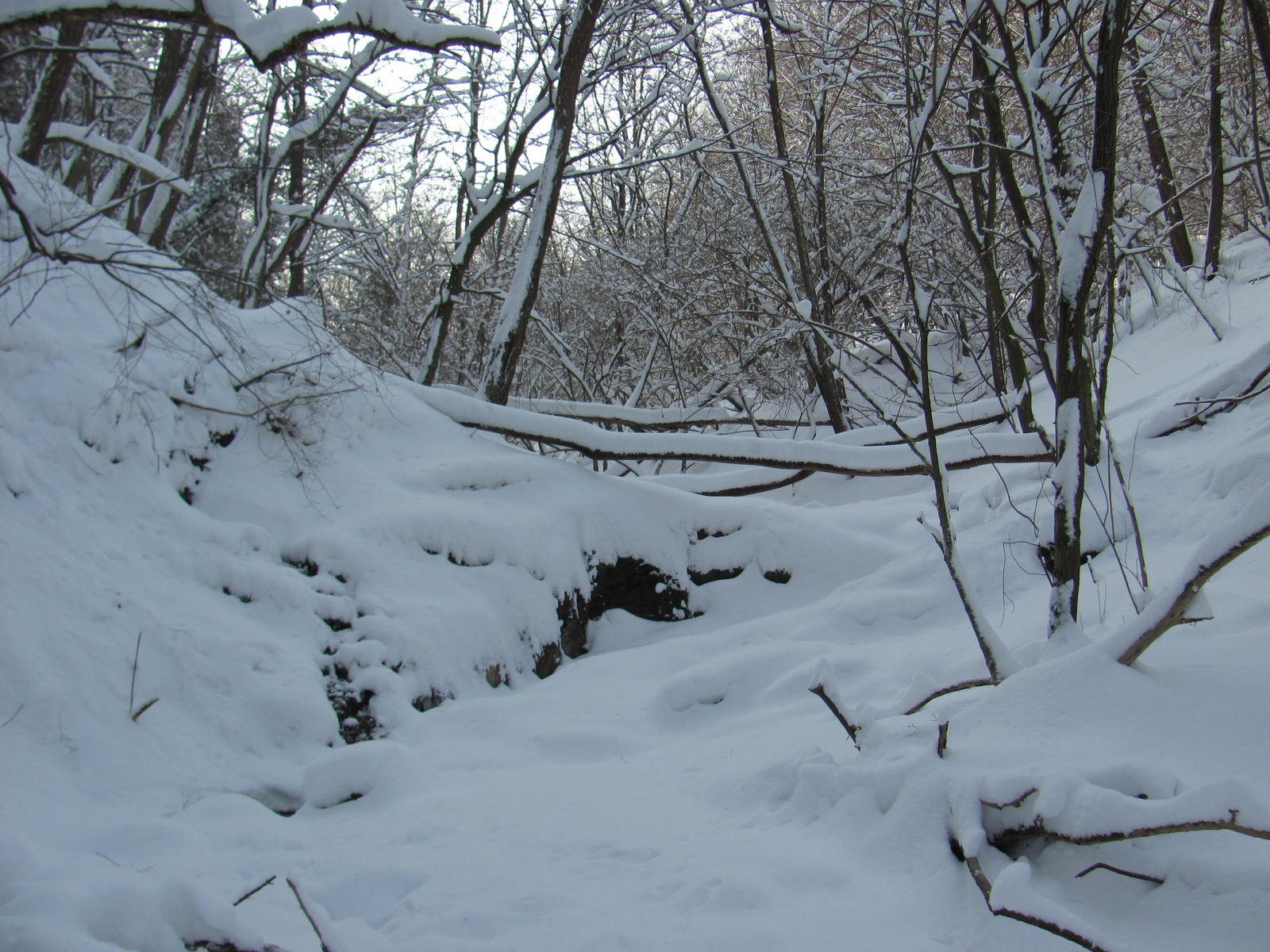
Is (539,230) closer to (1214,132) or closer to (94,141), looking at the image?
(94,141)

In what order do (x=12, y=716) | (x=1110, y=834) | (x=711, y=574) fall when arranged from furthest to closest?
(x=711, y=574)
(x=12, y=716)
(x=1110, y=834)

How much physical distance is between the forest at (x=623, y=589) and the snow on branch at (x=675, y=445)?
33 mm

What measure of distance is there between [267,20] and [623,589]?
11.7ft

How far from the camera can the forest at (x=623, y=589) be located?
174 centimetres

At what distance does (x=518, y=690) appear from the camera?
166 inches

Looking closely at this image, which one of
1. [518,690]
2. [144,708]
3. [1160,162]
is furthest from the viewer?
[1160,162]

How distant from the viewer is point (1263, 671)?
1.95 m

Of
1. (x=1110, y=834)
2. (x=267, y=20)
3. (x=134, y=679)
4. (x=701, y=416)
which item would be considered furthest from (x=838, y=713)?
(x=701, y=416)

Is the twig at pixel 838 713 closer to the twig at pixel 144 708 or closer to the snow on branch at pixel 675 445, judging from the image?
the twig at pixel 144 708

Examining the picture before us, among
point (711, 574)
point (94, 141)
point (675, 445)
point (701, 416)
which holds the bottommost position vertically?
point (711, 574)

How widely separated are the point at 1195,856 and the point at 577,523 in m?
3.93

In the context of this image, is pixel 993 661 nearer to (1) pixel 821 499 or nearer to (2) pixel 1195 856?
(2) pixel 1195 856

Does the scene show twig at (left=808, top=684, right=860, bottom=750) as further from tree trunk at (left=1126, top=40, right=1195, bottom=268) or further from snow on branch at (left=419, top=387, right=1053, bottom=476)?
tree trunk at (left=1126, top=40, right=1195, bottom=268)

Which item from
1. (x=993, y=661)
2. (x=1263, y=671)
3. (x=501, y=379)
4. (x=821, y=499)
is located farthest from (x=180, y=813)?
(x=821, y=499)
